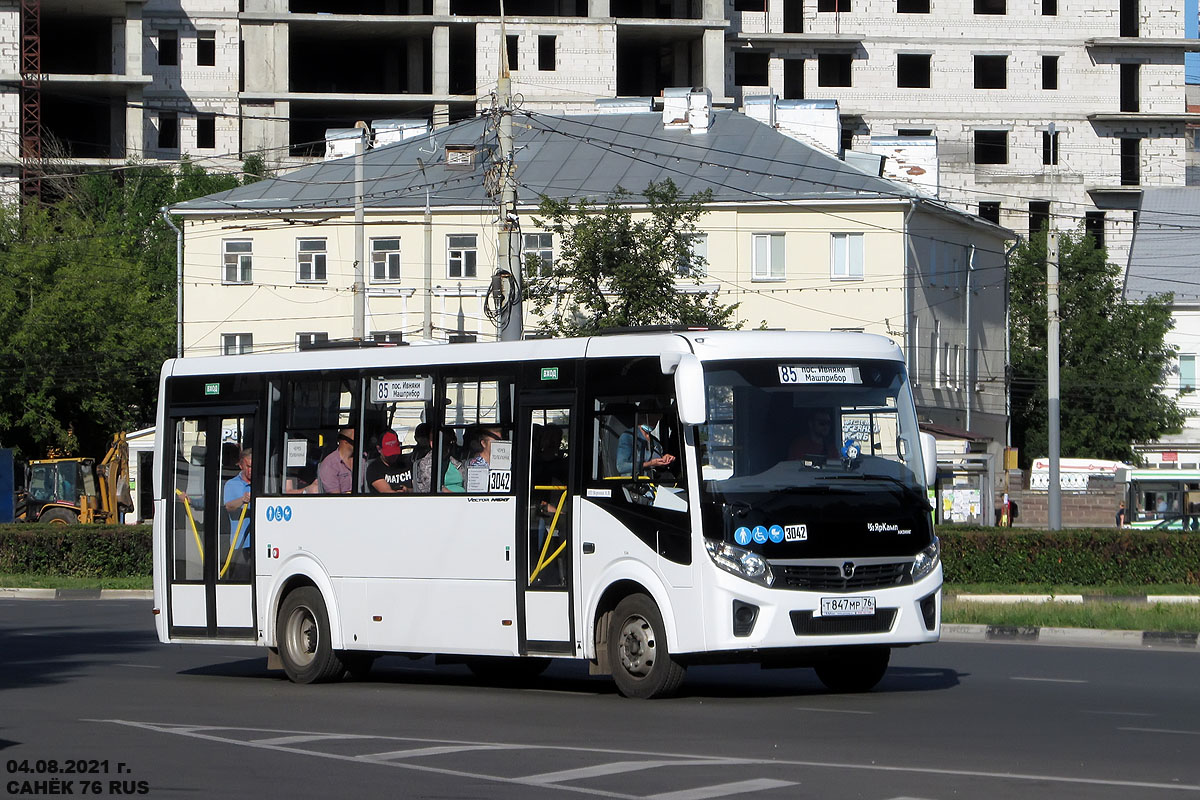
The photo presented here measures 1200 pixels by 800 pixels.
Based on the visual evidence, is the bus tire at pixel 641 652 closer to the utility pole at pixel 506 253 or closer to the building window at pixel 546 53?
the utility pole at pixel 506 253

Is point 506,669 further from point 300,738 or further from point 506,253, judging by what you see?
point 506,253

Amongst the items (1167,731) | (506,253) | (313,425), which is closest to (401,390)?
(313,425)

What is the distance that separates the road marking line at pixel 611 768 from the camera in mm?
9867

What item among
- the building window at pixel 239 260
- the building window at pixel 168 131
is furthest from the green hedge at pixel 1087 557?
the building window at pixel 168 131

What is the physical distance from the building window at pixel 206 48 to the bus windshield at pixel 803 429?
79803 mm

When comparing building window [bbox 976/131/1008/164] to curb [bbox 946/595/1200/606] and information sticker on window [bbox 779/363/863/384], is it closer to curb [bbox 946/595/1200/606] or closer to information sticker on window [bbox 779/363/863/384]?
curb [bbox 946/595/1200/606]

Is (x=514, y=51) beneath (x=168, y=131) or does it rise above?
above

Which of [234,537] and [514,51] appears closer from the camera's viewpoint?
[234,537]

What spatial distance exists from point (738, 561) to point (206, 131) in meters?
80.4

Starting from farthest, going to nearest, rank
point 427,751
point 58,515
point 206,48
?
point 206,48
point 58,515
point 427,751

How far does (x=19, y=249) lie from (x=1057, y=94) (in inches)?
2237

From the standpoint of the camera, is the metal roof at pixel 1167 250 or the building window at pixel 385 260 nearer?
the building window at pixel 385 260

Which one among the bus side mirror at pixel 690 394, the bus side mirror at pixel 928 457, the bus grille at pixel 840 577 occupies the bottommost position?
the bus grille at pixel 840 577

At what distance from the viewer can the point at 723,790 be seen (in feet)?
30.7
